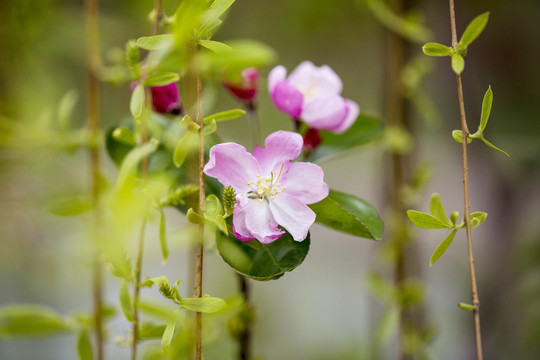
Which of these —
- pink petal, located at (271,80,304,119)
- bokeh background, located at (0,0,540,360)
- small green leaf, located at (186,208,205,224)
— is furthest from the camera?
bokeh background, located at (0,0,540,360)

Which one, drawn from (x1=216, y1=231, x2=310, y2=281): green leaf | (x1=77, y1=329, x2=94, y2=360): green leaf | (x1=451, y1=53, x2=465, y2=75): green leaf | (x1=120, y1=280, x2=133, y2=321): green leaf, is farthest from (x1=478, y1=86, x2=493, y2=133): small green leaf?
(x1=77, y1=329, x2=94, y2=360): green leaf

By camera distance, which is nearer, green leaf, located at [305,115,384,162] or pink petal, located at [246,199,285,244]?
pink petal, located at [246,199,285,244]

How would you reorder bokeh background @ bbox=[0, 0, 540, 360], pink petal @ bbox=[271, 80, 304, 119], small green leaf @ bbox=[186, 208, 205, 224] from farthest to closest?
bokeh background @ bbox=[0, 0, 540, 360] → pink petal @ bbox=[271, 80, 304, 119] → small green leaf @ bbox=[186, 208, 205, 224]

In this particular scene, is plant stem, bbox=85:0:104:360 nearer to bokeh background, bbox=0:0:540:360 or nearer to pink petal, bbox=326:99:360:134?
bokeh background, bbox=0:0:540:360

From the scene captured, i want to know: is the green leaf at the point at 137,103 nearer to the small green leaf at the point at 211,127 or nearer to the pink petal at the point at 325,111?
the small green leaf at the point at 211,127

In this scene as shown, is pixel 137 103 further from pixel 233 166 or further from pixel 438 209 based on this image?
pixel 438 209

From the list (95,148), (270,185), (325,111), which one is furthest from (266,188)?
(95,148)

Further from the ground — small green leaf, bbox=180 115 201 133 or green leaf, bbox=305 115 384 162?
green leaf, bbox=305 115 384 162
